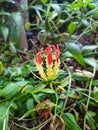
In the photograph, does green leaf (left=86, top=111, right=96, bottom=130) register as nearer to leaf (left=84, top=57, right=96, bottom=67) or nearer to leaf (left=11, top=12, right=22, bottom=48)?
leaf (left=84, top=57, right=96, bottom=67)

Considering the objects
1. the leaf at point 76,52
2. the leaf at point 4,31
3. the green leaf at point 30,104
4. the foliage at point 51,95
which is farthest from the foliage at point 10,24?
the green leaf at point 30,104

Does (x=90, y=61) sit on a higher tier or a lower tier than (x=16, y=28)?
lower

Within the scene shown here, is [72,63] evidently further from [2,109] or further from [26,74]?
[2,109]

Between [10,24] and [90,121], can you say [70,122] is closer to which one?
[90,121]

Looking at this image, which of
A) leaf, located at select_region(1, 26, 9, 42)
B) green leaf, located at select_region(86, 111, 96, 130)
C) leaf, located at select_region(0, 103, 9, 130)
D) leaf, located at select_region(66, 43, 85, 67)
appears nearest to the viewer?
leaf, located at select_region(0, 103, 9, 130)

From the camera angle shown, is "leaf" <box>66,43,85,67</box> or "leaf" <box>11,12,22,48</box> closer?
"leaf" <box>66,43,85,67</box>

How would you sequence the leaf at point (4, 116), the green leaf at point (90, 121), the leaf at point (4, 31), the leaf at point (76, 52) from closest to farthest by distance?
the leaf at point (4, 116) → the green leaf at point (90, 121) → the leaf at point (76, 52) → the leaf at point (4, 31)

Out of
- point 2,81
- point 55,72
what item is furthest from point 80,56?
point 2,81

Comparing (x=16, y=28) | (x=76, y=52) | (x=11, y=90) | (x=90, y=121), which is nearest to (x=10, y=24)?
(x=16, y=28)

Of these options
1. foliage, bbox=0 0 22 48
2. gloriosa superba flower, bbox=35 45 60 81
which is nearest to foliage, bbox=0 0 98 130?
gloriosa superba flower, bbox=35 45 60 81

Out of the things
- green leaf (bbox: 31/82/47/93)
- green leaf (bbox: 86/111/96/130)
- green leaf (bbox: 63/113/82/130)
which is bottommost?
green leaf (bbox: 86/111/96/130)

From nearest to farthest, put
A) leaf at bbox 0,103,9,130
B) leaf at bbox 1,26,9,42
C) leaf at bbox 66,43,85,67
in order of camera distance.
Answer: leaf at bbox 0,103,9,130 → leaf at bbox 66,43,85,67 → leaf at bbox 1,26,9,42

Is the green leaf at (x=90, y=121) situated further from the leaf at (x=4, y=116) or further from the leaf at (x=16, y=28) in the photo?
the leaf at (x=16, y=28)
